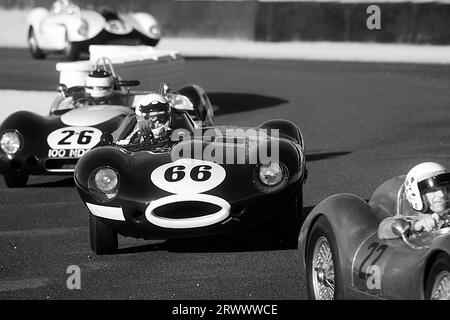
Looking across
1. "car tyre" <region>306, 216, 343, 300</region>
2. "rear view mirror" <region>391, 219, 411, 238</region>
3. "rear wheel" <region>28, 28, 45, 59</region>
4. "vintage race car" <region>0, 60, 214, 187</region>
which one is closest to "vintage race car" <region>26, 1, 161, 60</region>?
"rear wheel" <region>28, 28, 45, 59</region>

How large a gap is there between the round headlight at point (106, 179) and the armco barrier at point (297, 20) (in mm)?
17881

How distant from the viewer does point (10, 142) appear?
1127 centimetres

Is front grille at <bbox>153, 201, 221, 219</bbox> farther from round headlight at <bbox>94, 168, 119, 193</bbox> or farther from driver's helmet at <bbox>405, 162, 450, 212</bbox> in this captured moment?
driver's helmet at <bbox>405, 162, 450, 212</bbox>

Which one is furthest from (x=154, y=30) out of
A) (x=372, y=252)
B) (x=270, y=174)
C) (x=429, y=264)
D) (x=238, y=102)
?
(x=429, y=264)

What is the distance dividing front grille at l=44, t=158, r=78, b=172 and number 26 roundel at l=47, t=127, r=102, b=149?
132 millimetres

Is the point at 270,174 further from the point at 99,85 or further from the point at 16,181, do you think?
the point at 99,85

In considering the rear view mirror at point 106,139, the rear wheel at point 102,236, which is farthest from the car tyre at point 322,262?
the rear view mirror at point 106,139

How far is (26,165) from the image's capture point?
11.1 metres

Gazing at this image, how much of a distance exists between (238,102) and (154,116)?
992 centimetres

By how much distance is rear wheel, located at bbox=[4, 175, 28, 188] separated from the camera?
1162 cm

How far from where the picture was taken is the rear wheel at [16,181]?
11.6 metres

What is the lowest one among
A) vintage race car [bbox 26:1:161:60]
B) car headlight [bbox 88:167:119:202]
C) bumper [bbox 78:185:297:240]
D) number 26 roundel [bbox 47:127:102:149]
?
vintage race car [bbox 26:1:161:60]
